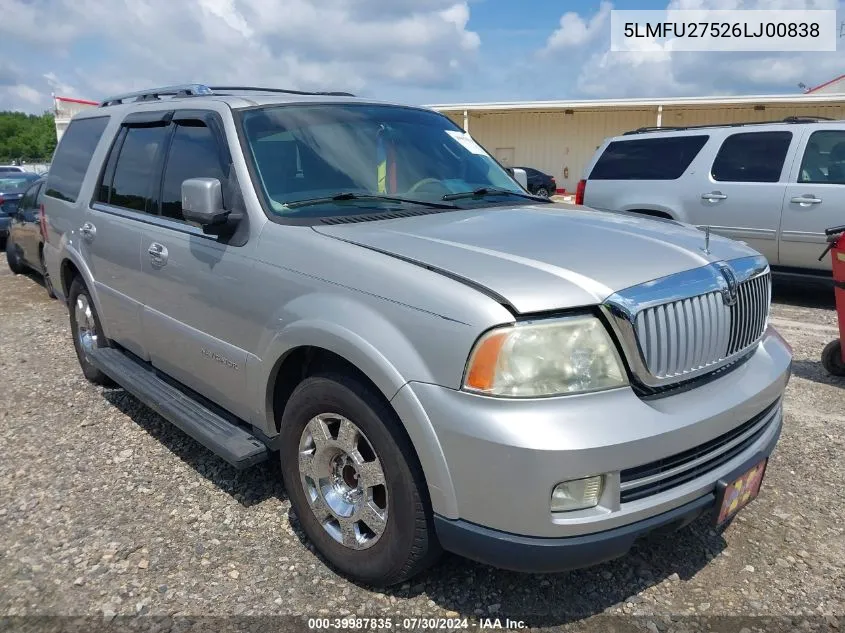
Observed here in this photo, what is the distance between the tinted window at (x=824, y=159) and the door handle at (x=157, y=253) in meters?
6.86

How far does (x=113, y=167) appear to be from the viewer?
446 centimetres

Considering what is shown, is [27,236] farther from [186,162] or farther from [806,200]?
[806,200]

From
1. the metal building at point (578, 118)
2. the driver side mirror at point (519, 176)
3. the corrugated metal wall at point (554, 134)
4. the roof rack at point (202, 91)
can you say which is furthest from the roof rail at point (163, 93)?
the corrugated metal wall at point (554, 134)

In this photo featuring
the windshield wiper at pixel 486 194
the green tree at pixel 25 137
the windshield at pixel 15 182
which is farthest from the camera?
the green tree at pixel 25 137

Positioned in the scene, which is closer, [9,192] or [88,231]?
[88,231]

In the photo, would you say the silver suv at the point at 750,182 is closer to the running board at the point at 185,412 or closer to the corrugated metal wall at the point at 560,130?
the running board at the point at 185,412

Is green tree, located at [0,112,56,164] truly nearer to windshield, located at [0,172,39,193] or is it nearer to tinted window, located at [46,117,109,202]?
windshield, located at [0,172,39,193]

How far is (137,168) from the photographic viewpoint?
4160 millimetres

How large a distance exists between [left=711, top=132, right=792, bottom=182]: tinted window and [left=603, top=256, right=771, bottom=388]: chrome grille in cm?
576

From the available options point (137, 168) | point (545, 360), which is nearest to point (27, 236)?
point (137, 168)

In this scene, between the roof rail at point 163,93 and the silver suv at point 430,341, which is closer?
the silver suv at point 430,341

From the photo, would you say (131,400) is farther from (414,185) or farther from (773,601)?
(773,601)

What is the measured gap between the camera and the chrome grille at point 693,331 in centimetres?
227

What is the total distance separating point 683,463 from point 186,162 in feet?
9.46
